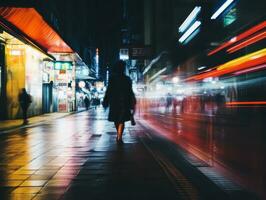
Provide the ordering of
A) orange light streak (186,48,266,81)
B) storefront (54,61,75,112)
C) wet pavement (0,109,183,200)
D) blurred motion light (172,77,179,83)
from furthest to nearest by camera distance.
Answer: storefront (54,61,75,112)
blurred motion light (172,77,179,83)
orange light streak (186,48,266,81)
wet pavement (0,109,183,200)

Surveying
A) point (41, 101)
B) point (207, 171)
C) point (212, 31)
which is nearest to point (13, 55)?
point (41, 101)

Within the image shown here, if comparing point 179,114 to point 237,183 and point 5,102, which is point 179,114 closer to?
point 5,102

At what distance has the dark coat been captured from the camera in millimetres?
12586

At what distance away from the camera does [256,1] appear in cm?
1053

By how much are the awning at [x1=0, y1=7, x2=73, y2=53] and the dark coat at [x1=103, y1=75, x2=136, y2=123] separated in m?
10.7

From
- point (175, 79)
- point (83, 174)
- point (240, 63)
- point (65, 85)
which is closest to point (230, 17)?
point (240, 63)

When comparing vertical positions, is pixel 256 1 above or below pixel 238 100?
above

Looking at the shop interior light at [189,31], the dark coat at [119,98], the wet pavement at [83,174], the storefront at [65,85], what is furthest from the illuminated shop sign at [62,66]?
the wet pavement at [83,174]

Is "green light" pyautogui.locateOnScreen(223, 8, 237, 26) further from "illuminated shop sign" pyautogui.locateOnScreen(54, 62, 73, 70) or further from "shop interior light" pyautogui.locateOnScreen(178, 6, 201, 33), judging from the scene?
"illuminated shop sign" pyautogui.locateOnScreen(54, 62, 73, 70)

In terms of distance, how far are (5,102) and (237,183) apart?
24206 millimetres

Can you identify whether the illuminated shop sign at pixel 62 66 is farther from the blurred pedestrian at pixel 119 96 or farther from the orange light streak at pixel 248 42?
the blurred pedestrian at pixel 119 96

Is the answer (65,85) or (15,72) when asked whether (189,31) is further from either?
(65,85)

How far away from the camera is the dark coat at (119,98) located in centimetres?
1259

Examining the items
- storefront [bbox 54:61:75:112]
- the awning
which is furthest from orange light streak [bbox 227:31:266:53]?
storefront [bbox 54:61:75:112]
